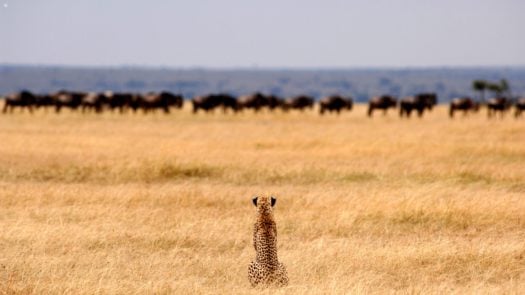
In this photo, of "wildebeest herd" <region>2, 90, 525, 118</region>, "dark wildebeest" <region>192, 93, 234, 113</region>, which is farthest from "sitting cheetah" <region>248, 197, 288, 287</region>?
"dark wildebeest" <region>192, 93, 234, 113</region>

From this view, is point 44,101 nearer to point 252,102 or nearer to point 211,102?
point 211,102

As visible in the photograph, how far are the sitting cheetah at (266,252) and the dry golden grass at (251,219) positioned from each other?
23 centimetres

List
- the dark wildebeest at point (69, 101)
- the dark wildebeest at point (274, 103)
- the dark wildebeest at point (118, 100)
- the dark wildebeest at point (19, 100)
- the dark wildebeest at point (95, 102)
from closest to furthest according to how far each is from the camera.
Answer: the dark wildebeest at point (19, 100) < the dark wildebeest at point (95, 102) < the dark wildebeest at point (118, 100) < the dark wildebeest at point (69, 101) < the dark wildebeest at point (274, 103)

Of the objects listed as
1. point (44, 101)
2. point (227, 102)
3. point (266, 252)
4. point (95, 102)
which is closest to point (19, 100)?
point (95, 102)

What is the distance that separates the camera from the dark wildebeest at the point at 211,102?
67875 millimetres

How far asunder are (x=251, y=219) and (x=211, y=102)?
54.1 metres

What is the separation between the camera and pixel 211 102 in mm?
68812

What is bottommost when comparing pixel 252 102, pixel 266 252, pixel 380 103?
pixel 252 102

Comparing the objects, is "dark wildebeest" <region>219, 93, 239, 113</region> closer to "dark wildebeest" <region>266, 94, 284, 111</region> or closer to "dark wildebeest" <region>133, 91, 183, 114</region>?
"dark wildebeest" <region>133, 91, 183, 114</region>

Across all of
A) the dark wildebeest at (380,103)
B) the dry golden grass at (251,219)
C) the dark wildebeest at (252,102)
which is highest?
the dry golden grass at (251,219)

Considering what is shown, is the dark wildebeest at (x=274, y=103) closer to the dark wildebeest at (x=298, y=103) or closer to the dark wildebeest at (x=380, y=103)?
the dark wildebeest at (x=298, y=103)

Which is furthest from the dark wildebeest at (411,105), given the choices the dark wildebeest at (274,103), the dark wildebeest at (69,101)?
the dark wildebeest at (69,101)

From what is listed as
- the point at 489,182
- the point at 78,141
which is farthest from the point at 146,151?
the point at 489,182

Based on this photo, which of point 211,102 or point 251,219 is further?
point 211,102
